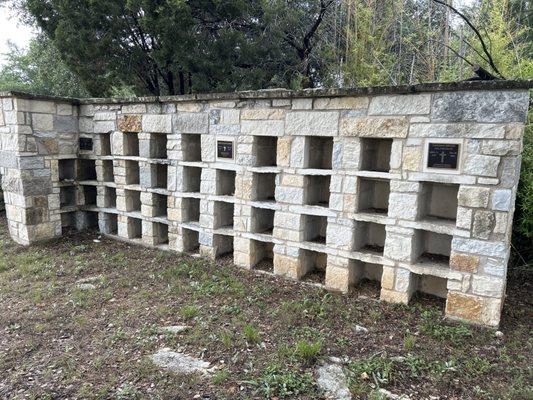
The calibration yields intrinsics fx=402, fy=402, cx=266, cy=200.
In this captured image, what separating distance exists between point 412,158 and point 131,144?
12.6 ft

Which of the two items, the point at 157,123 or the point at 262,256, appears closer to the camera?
the point at 262,256

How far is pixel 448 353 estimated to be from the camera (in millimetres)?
3002

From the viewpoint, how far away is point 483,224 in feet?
10.6

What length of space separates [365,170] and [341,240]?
719 mm

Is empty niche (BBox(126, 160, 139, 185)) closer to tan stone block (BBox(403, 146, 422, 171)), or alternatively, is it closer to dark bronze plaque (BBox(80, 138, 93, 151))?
dark bronze plaque (BBox(80, 138, 93, 151))

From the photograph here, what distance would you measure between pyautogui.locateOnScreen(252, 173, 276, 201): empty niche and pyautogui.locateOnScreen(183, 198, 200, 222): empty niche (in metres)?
1.05

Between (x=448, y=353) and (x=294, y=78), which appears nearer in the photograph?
(x=448, y=353)

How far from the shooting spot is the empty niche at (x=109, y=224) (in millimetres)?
5996

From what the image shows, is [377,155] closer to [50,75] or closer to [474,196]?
[474,196]

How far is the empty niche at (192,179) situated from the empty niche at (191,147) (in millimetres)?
141

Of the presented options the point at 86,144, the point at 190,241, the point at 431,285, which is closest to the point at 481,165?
the point at 431,285

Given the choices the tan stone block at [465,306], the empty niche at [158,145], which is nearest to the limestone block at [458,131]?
the tan stone block at [465,306]

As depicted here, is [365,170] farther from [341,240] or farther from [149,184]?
[149,184]

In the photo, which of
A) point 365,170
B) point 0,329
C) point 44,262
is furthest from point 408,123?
point 44,262
